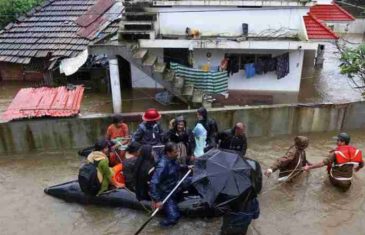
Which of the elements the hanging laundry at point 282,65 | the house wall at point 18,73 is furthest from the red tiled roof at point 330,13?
the house wall at point 18,73

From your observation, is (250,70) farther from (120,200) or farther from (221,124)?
(120,200)

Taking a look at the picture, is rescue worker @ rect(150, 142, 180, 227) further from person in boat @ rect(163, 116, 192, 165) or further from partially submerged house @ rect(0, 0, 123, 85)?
partially submerged house @ rect(0, 0, 123, 85)

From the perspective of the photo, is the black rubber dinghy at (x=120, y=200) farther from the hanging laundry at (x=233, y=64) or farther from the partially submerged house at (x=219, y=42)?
the hanging laundry at (x=233, y=64)

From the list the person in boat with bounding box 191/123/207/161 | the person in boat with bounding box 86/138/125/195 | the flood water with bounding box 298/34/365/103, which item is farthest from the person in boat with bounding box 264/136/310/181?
the flood water with bounding box 298/34/365/103

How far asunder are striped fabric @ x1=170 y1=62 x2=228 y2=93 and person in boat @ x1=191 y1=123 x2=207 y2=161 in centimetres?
555

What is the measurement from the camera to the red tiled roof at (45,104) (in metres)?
10.6

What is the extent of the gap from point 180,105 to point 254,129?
3379 mm

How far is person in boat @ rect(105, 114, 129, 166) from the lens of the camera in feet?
28.0

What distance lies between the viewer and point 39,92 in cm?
1152

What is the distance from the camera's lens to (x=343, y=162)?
8016 millimetres

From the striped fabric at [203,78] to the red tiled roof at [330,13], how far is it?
5.99 m

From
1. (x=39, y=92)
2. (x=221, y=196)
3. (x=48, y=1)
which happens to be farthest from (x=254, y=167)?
(x=48, y=1)

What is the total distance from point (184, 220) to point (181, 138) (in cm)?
167

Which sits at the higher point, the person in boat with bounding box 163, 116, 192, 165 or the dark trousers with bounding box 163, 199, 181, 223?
the person in boat with bounding box 163, 116, 192, 165
